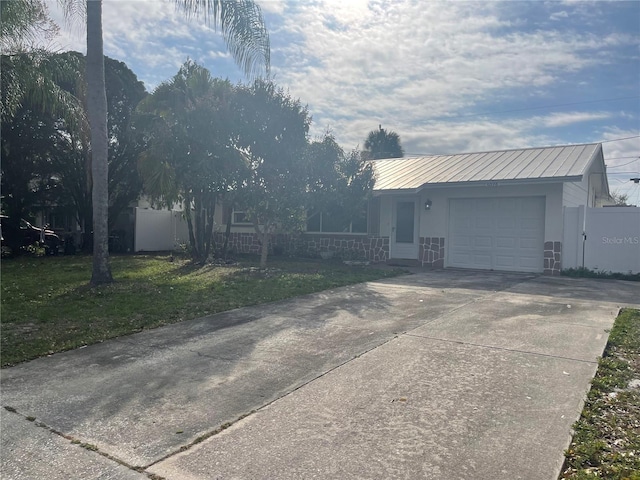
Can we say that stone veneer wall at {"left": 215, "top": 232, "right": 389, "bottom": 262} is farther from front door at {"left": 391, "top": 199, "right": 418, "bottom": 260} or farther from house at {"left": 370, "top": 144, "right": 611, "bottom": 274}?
house at {"left": 370, "top": 144, "right": 611, "bottom": 274}

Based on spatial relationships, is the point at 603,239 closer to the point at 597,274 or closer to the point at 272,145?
the point at 597,274

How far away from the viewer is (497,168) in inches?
542

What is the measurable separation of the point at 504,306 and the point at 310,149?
23.0 ft

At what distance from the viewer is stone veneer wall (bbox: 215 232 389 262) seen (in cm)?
1611

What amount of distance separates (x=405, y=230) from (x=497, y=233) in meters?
3.08

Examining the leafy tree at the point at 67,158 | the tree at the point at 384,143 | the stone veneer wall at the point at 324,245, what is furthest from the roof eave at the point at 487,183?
the tree at the point at 384,143

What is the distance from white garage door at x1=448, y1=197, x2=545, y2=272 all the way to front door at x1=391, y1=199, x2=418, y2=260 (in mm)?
1286

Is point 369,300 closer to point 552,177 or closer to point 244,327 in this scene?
point 244,327

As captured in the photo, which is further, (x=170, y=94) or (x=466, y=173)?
(x=170, y=94)

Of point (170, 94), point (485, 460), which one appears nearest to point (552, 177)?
point (485, 460)

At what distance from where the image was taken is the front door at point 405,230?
15.4 meters

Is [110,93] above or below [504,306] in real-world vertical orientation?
above

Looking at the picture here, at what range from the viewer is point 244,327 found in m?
6.42

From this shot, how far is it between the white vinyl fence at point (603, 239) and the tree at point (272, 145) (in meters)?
7.39
